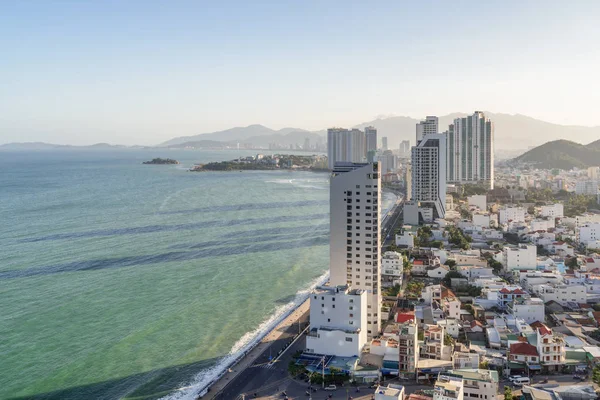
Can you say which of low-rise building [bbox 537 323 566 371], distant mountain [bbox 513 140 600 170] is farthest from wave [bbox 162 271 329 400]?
distant mountain [bbox 513 140 600 170]

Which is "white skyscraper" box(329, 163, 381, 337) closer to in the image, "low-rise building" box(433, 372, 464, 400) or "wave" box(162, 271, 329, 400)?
"wave" box(162, 271, 329, 400)

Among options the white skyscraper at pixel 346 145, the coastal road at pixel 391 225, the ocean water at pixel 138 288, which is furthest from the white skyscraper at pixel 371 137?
the ocean water at pixel 138 288

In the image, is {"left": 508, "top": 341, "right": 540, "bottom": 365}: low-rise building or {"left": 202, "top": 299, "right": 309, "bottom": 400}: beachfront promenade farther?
{"left": 508, "top": 341, "right": 540, "bottom": 365}: low-rise building

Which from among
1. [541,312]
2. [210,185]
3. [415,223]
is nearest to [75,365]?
[541,312]

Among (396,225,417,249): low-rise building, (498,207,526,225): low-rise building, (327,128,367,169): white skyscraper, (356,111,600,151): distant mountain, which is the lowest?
(396,225,417,249): low-rise building

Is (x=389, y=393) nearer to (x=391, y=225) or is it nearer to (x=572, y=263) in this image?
(x=572, y=263)

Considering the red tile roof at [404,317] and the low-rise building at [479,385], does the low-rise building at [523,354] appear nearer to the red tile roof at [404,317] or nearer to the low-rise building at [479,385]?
the low-rise building at [479,385]

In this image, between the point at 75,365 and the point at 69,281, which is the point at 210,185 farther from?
the point at 75,365
